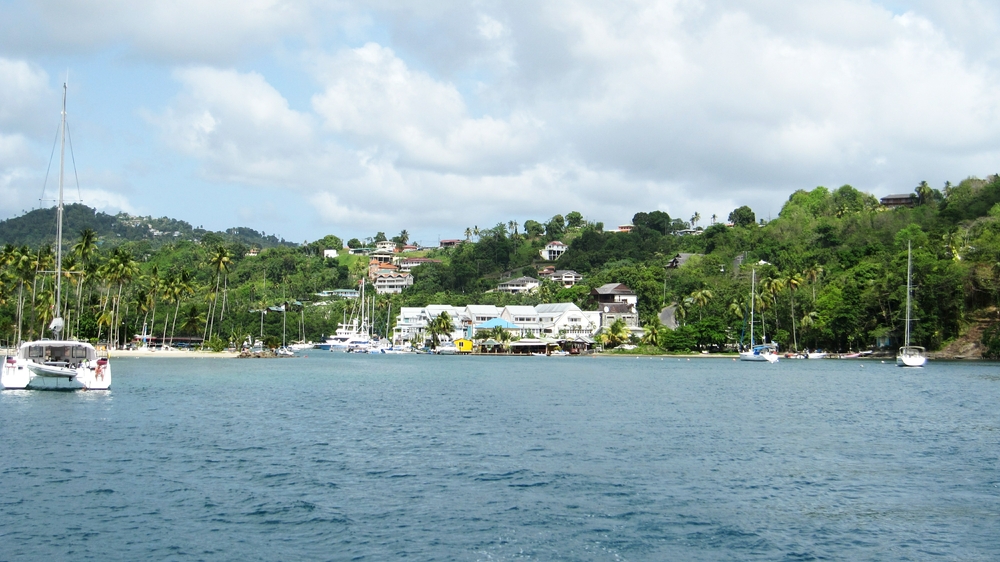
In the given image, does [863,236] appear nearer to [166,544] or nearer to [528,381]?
[528,381]

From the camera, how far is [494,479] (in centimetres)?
2433

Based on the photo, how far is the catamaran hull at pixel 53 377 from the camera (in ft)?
151

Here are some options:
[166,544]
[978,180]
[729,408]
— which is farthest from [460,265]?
[166,544]

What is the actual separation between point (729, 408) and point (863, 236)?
110 meters

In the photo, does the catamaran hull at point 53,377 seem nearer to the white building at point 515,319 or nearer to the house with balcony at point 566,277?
the white building at point 515,319

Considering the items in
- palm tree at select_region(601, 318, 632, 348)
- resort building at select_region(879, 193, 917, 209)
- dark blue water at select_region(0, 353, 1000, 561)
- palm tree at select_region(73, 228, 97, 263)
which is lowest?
dark blue water at select_region(0, 353, 1000, 561)

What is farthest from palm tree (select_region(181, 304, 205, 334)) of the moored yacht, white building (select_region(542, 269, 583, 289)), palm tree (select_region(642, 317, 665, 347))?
white building (select_region(542, 269, 583, 289))

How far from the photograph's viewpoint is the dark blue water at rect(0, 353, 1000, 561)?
1802 cm

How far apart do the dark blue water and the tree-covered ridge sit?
43.0 meters

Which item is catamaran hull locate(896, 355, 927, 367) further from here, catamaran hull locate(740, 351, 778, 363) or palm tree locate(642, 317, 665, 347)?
palm tree locate(642, 317, 665, 347)

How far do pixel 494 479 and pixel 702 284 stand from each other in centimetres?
11803

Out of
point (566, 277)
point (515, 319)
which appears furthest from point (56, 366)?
point (566, 277)

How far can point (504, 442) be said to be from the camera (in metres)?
31.0

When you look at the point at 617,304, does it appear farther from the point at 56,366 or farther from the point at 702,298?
the point at 56,366
